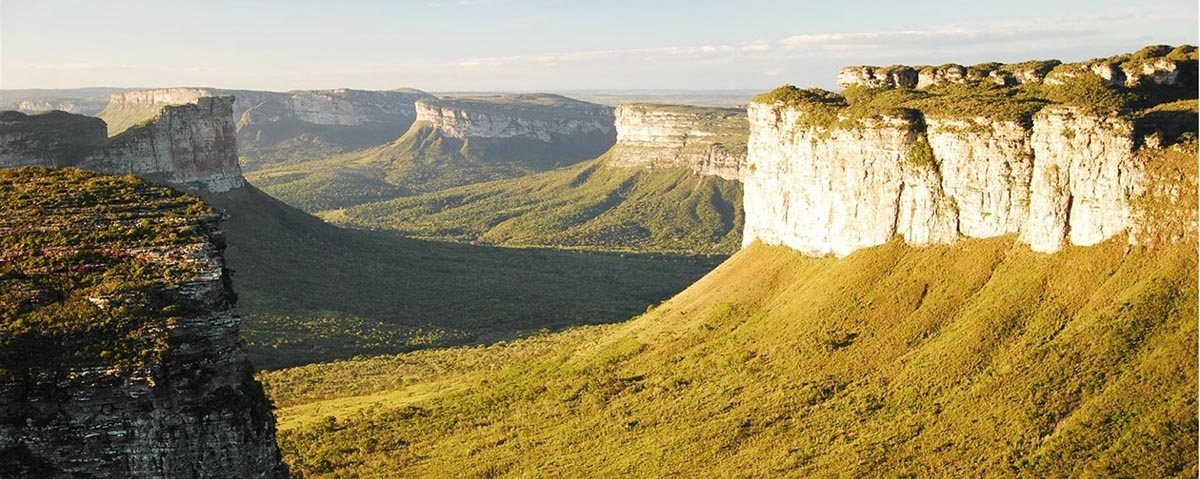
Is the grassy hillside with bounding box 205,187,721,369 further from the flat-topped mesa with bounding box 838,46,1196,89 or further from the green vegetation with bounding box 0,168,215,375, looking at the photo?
the green vegetation with bounding box 0,168,215,375

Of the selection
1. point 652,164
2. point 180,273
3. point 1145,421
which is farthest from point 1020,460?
point 652,164

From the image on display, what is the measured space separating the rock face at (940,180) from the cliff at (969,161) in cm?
6

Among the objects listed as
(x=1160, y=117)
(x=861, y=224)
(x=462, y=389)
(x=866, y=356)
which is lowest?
(x=462, y=389)

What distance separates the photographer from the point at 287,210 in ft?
325

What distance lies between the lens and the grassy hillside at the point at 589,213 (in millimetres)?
132625

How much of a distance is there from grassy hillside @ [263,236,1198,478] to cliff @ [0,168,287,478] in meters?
17.1

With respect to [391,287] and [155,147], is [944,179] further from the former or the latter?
[155,147]

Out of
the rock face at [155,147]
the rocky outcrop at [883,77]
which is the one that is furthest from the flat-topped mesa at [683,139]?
the rocky outcrop at [883,77]

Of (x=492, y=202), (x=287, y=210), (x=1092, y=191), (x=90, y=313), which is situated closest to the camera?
(x=90, y=313)

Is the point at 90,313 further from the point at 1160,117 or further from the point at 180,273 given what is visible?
the point at 1160,117

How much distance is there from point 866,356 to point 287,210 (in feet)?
240

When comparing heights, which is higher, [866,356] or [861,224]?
[861,224]

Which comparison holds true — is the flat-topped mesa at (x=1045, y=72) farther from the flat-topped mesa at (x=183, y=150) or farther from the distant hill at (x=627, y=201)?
the distant hill at (x=627, y=201)

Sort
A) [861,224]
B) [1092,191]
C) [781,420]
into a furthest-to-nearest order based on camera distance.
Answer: [861,224]
[781,420]
[1092,191]
